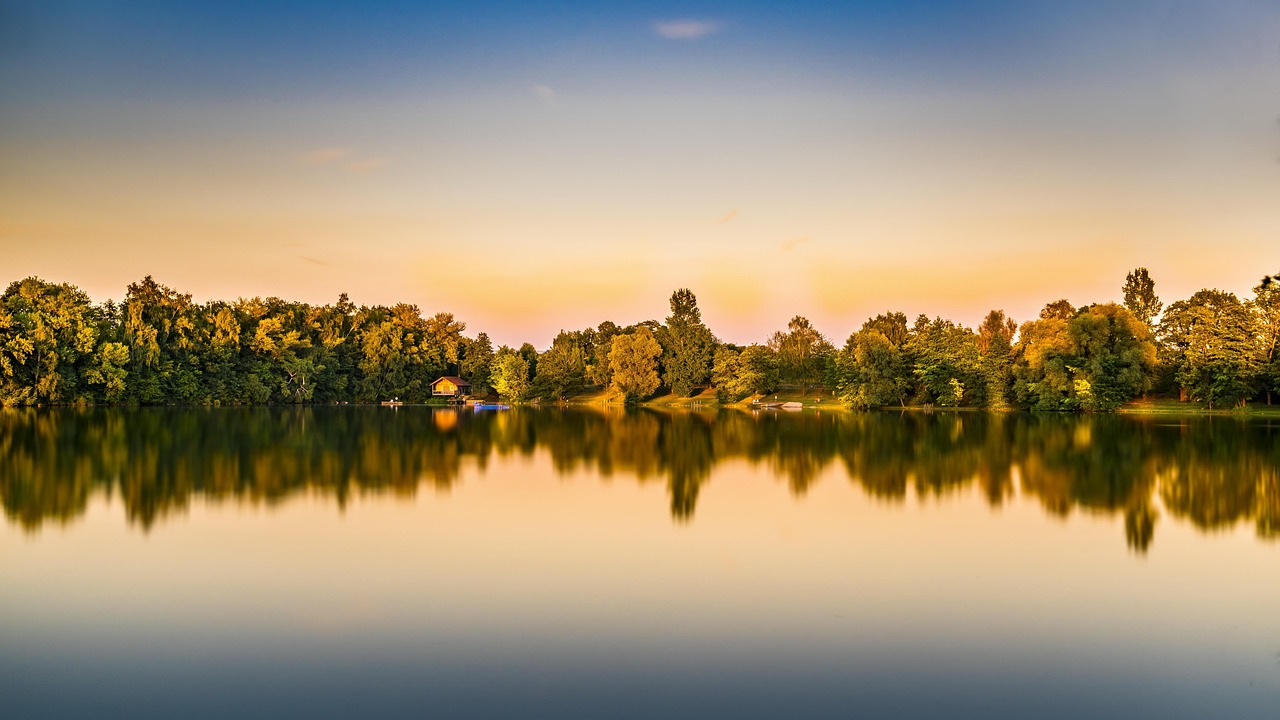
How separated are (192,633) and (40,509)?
31.5 feet

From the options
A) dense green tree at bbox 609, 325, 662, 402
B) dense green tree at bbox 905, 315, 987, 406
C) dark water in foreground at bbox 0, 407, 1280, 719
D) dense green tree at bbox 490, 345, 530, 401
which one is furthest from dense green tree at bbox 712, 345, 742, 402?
dark water in foreground at bbox 0, 407, 1280, 719

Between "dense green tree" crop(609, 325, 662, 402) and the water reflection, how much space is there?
4182 centimetres

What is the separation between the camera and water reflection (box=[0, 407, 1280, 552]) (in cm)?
1769

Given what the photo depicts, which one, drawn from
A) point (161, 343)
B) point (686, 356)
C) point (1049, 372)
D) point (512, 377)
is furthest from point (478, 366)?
point (1049, 372)

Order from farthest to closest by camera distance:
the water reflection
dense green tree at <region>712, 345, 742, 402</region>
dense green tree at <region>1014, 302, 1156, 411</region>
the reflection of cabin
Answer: the reflection of cabin → dense green tree at <region>712, 345, 742, 402</region> → dense green tree at <region>1014, 302, 1156, 411</region> → the water reflection

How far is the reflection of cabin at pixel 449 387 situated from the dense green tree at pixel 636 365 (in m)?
21.5

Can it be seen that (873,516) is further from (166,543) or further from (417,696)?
(166,543)

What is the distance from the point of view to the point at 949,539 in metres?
13.9

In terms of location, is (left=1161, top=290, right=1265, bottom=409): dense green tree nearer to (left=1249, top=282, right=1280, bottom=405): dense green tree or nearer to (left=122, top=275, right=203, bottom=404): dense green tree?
(left=1249, top=282, right=1280, bottom=405): dense green tree

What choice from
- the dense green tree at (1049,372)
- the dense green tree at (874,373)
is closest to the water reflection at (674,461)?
the dense green tree at (1049,372)

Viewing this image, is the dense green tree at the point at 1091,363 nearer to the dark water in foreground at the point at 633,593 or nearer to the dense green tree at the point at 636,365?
the dense green tree at the point at 636,365

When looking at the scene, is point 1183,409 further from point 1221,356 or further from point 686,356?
point 686,356

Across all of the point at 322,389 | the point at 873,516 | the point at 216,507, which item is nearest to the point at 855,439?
the point at 873,516

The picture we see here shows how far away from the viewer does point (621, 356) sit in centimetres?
8700
